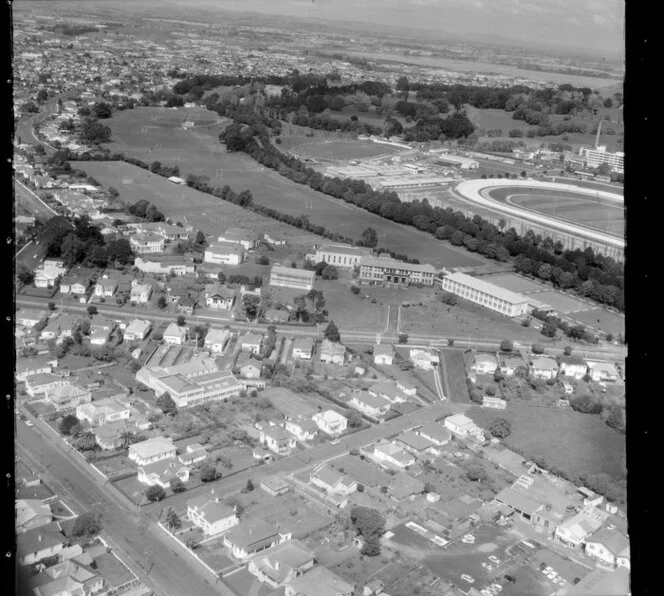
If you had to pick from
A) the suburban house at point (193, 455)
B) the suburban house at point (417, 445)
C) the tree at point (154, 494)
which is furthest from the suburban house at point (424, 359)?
the tree at point (154, 494)

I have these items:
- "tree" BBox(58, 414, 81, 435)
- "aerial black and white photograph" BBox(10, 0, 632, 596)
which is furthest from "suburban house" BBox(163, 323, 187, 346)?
"tree" BBox(58, 414, 81, 435)

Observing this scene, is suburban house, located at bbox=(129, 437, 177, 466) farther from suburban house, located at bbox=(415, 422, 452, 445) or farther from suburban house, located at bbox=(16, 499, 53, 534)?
suburban house, located at bbox=(415, 422, 452, 445)

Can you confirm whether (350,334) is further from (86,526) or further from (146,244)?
(86,526)

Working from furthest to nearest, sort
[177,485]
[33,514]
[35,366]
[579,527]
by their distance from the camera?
1. [35,366]
2. [177,485]
3. [579,527]
4. [33,514]

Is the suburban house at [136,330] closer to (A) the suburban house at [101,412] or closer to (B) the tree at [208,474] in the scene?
(A) the suburban house at [101,412]

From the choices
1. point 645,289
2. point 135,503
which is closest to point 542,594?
point 135,503


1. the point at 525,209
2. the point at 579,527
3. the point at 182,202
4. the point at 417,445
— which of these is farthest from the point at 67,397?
the point at 525,209
